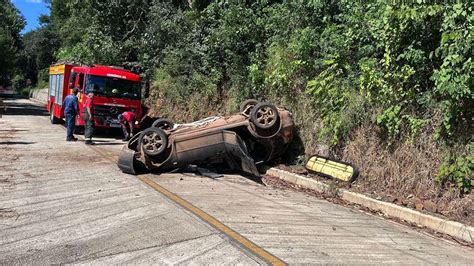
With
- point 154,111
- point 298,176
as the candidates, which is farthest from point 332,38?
point 154,111

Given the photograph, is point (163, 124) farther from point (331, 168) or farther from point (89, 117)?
point (89, 117)

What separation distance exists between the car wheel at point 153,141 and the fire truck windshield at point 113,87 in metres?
7.80

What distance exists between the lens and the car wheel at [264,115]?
10961mm

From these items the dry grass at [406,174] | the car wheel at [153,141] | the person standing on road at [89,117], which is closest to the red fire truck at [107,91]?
the person standing on road at [89,117]

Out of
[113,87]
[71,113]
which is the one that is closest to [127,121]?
[113,87]

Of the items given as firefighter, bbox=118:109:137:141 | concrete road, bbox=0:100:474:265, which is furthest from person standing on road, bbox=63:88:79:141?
concrete road, bbox=0:100:474:265

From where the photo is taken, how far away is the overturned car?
1052 cm

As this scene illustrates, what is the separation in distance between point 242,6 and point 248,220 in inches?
467

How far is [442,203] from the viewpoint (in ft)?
26.2

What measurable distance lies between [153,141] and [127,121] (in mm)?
7245

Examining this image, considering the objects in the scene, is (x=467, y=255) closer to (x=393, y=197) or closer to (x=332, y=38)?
(x=393, y=197)

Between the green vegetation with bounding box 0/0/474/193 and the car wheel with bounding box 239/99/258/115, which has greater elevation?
the green vegetation with bounding box 0/0/474/193

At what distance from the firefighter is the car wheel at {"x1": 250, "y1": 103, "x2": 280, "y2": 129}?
7619mm

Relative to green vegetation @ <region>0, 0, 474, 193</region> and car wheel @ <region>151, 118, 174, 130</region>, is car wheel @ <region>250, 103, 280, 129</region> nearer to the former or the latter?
green vegetation @ <region>0, 0, 474, 193</region>
